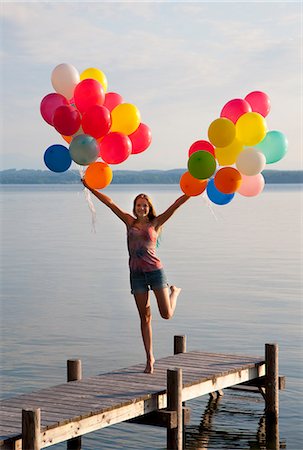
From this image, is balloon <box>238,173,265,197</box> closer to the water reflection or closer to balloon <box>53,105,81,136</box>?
balloon <box>53,105,81,136</box>

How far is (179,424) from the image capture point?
11.1 meters

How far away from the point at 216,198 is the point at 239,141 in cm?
75

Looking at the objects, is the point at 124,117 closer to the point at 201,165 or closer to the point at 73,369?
the point at 201,165

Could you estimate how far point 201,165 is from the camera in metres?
11.3

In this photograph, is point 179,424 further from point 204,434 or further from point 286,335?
point 286,335

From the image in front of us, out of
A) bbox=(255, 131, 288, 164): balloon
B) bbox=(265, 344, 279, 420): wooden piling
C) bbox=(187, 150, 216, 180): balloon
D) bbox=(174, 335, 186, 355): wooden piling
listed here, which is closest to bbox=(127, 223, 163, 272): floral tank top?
bbox=(187, 150, 216, 180): balloon

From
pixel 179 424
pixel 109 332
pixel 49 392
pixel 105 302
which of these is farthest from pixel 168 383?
pixel 105 302

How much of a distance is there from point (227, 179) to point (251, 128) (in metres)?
0.63

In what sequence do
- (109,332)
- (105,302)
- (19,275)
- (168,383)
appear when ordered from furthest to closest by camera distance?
(19,275) < (105,302) < (109,332) < (168,383)

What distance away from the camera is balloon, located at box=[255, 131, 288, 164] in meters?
11.8

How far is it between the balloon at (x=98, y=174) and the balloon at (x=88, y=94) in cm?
63

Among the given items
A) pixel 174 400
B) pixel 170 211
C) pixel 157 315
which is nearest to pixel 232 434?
pixel 174 400

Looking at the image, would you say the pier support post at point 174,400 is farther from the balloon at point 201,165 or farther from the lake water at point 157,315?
the balloon at point 201,165

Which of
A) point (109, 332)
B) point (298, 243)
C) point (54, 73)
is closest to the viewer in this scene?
point (54, 73)
